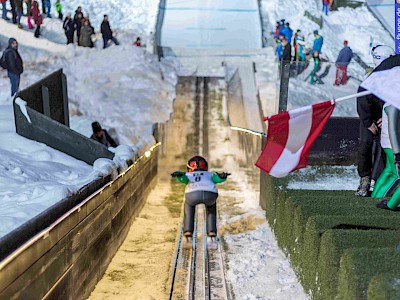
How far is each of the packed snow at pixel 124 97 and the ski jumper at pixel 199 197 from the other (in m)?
0.46

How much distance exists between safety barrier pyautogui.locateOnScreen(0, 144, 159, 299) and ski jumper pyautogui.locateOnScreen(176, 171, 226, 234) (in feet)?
3.64

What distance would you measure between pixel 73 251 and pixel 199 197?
3013mm

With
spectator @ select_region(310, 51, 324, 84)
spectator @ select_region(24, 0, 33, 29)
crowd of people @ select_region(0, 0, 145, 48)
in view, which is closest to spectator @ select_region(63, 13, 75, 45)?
crowd of people @ select_region(0, 0, 145, 48)

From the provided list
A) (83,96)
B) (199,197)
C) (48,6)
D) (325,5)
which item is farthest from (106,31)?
(199,197)

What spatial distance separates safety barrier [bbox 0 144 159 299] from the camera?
12.0 ft

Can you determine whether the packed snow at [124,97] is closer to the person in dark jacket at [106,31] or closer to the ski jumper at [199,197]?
the ski jumper at [199,197]

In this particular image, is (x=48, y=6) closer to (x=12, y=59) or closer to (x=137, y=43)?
(x=137, y=43)

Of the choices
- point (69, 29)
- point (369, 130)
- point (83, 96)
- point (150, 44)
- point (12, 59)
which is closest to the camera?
point (369, 130)

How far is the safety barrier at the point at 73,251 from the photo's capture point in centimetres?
365

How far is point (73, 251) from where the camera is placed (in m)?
5.14

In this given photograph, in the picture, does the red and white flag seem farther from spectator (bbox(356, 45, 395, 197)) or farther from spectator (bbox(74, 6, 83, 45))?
spectator (bbox(74, 6, 83, 45))

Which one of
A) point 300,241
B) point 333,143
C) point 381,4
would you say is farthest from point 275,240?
point 381,4

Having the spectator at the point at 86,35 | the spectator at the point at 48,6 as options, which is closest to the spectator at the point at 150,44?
the spectator at the point at 86,35

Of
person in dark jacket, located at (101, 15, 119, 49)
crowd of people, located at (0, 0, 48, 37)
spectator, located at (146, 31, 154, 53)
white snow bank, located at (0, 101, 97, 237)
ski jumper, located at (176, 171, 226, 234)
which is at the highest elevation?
crowd of people, located at (0, 0, 48, 37)
